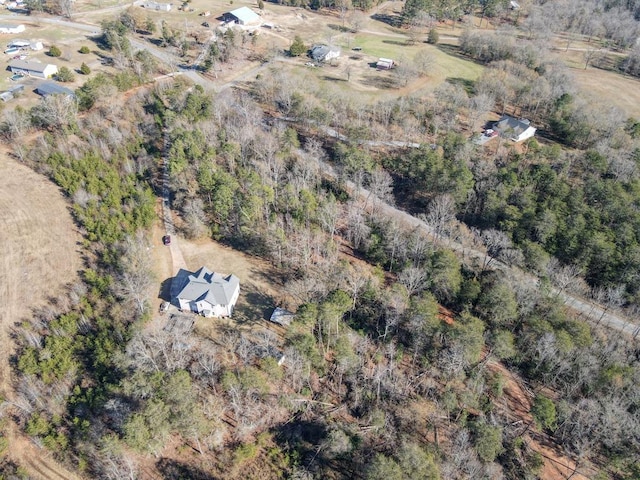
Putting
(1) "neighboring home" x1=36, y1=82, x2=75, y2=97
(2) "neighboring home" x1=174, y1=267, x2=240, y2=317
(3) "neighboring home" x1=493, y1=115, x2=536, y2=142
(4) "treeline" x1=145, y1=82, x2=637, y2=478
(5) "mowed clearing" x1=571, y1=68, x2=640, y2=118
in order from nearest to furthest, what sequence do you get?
(4) "treeline" x1=145, y1=82, x2=637, y2=478 → (2) "neighboring home" x1=174, y1=267, x2=240, y2=317 → (1) "neighboring home" x1=36, y1=82, x2=75, y2=97 → (3) "neighboring home" x1=493, y1=115, x2=536, y2=142 → (5) "mowed clearing" x1=571, y1=68, x2=640, y2=118

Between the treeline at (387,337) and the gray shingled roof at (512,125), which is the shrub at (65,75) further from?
the gray shingled roof at (512,125)

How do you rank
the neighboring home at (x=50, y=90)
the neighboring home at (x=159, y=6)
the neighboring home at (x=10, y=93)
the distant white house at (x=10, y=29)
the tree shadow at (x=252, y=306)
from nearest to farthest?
the tree shadow at (x=252, y=306) < the neighboring home at (x=10, y=93) < the neighboring home at (x=50, y=90) < the distant white house at (x=10, y=29) < the neighboring home at (x=159, y=6)

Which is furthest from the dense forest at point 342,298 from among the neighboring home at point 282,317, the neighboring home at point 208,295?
the neighboring home at point 208,295

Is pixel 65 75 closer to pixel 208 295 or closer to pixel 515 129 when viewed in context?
pixel 208 295

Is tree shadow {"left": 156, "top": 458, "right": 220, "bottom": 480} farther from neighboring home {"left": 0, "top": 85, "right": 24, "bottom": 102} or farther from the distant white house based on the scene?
the distant white house

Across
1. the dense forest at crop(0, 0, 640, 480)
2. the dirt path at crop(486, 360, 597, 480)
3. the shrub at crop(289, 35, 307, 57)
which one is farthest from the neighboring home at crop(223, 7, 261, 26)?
the dirt path at crop(486, 360, 597, 480)

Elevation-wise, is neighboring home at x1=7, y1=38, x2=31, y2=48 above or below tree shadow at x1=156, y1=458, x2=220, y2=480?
above

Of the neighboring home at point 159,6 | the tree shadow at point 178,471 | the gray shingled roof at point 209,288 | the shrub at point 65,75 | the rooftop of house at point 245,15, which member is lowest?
the tree shadow at point 178,471
